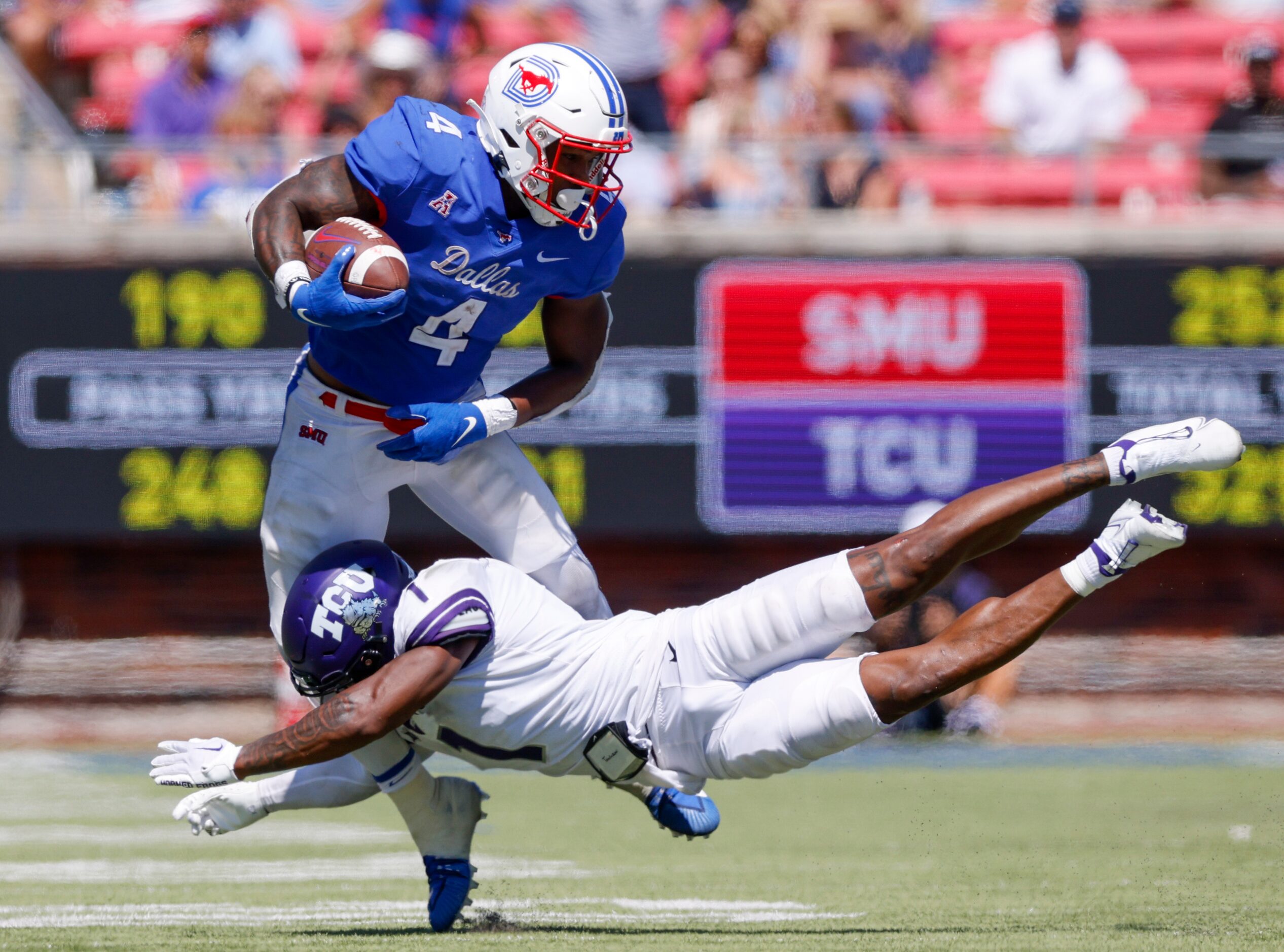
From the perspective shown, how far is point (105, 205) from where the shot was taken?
9.51 m

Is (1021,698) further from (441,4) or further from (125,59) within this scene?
(125,59)

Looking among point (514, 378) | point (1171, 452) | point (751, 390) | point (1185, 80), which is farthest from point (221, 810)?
point (1185, 80)

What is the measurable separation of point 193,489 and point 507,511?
15.5ft

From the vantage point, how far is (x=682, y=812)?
4.93 metres

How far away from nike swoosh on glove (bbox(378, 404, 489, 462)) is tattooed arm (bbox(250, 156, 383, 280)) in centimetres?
50

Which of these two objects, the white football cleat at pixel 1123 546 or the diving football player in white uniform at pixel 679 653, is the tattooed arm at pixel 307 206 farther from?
the white football cleat at pixel 1123 546

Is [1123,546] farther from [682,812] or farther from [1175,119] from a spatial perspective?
[1175,119]

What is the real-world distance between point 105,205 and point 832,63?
13.5ft

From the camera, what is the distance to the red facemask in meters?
4.66

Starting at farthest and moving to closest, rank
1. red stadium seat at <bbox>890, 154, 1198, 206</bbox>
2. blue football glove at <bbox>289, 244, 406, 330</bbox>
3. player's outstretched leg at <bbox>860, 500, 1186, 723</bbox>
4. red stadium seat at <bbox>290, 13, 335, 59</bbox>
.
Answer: red stadium seat at <bbox>290, 13, 335, 59</bbox> → red stadium seat at <bbox>890, 154, 1198, 206</bbox> → blue football glove at <bbox>289, 244, 406, 330</bbox> → player's outstretched leg at <bbox>860, 500, 1186, 723</bbox>

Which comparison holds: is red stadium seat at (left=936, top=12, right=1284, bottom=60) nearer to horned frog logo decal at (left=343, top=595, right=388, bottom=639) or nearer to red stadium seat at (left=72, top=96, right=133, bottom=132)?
red stadium seat at (left=72, top=96, right=133, bottom=132)

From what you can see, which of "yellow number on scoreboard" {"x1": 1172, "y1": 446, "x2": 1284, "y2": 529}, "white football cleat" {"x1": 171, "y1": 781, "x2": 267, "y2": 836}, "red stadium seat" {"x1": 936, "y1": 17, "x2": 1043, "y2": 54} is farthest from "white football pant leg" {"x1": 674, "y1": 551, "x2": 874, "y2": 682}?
"red stadium seat" {"x1": 936, "y1": 17, "x2": 1043, "y2": 54}

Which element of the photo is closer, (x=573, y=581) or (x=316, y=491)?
(x=316, y=491)

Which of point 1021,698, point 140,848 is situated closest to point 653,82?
point 1021,698
